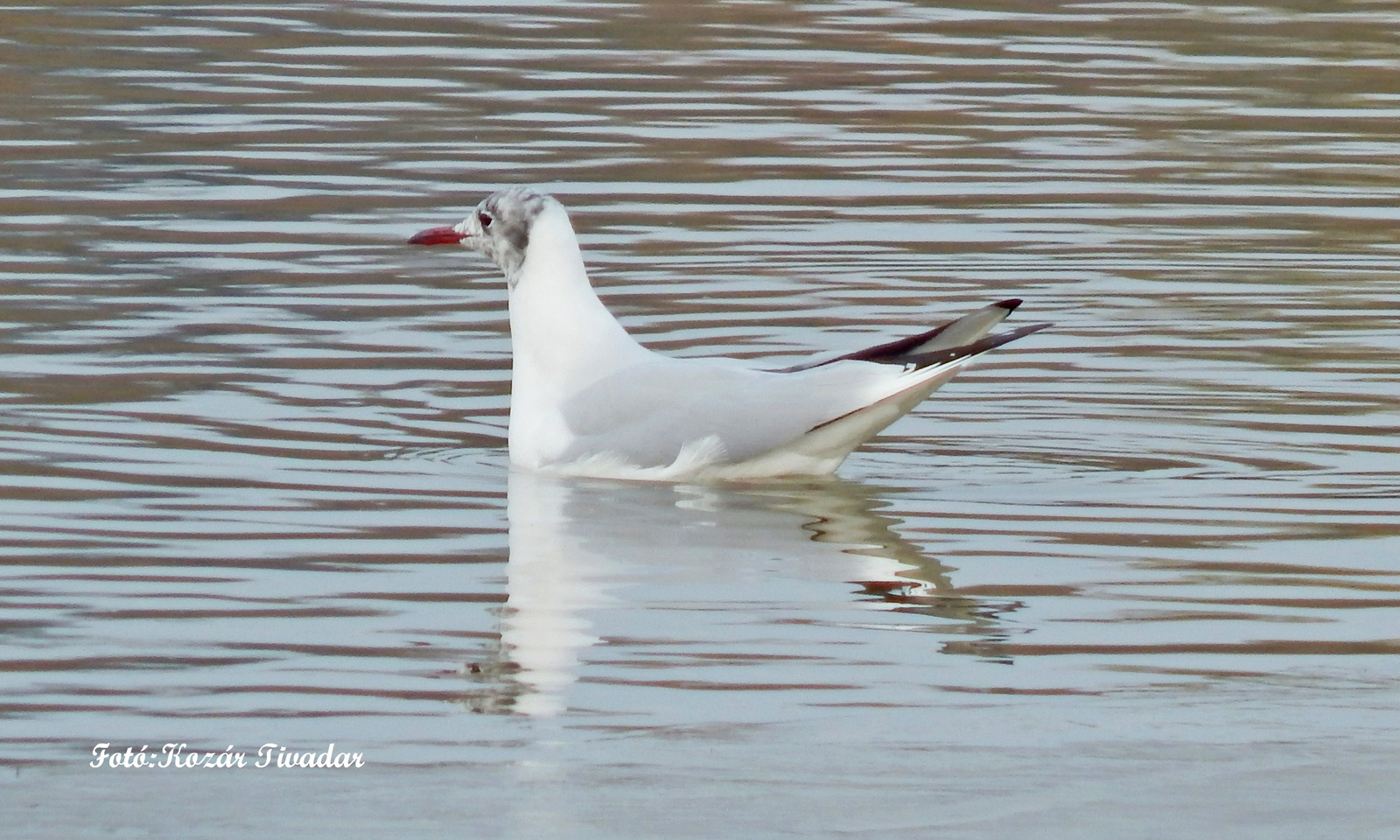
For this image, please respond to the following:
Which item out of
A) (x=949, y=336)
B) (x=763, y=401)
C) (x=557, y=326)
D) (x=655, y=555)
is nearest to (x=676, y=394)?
(x=763, y=401)

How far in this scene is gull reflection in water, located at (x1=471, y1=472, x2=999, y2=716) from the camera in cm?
693

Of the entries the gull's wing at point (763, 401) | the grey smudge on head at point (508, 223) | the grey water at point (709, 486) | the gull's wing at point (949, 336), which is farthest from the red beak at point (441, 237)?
the gull's wing at point (949, 336)

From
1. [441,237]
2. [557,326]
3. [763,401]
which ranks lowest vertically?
[763,401]

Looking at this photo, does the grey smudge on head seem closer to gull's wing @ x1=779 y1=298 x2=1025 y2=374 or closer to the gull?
the gull

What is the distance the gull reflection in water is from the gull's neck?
14.8 inches

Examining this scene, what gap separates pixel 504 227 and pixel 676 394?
114cm

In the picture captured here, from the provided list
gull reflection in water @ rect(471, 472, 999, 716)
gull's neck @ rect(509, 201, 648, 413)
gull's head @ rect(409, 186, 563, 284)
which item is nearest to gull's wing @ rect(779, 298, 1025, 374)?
gull reflection in water @ rect(471, 472, 999, 716)

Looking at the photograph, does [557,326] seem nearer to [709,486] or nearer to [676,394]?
[676,394]

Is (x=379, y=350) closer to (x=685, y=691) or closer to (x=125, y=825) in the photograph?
(x=685, y=691)

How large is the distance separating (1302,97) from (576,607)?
11.4 metres

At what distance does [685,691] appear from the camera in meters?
6.53

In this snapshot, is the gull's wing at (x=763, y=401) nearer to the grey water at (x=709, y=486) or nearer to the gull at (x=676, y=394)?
the gull at (x=676, y=394)

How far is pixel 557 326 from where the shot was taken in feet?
31.4

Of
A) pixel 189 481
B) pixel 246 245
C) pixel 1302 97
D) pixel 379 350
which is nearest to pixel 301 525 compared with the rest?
pixel 189 481
